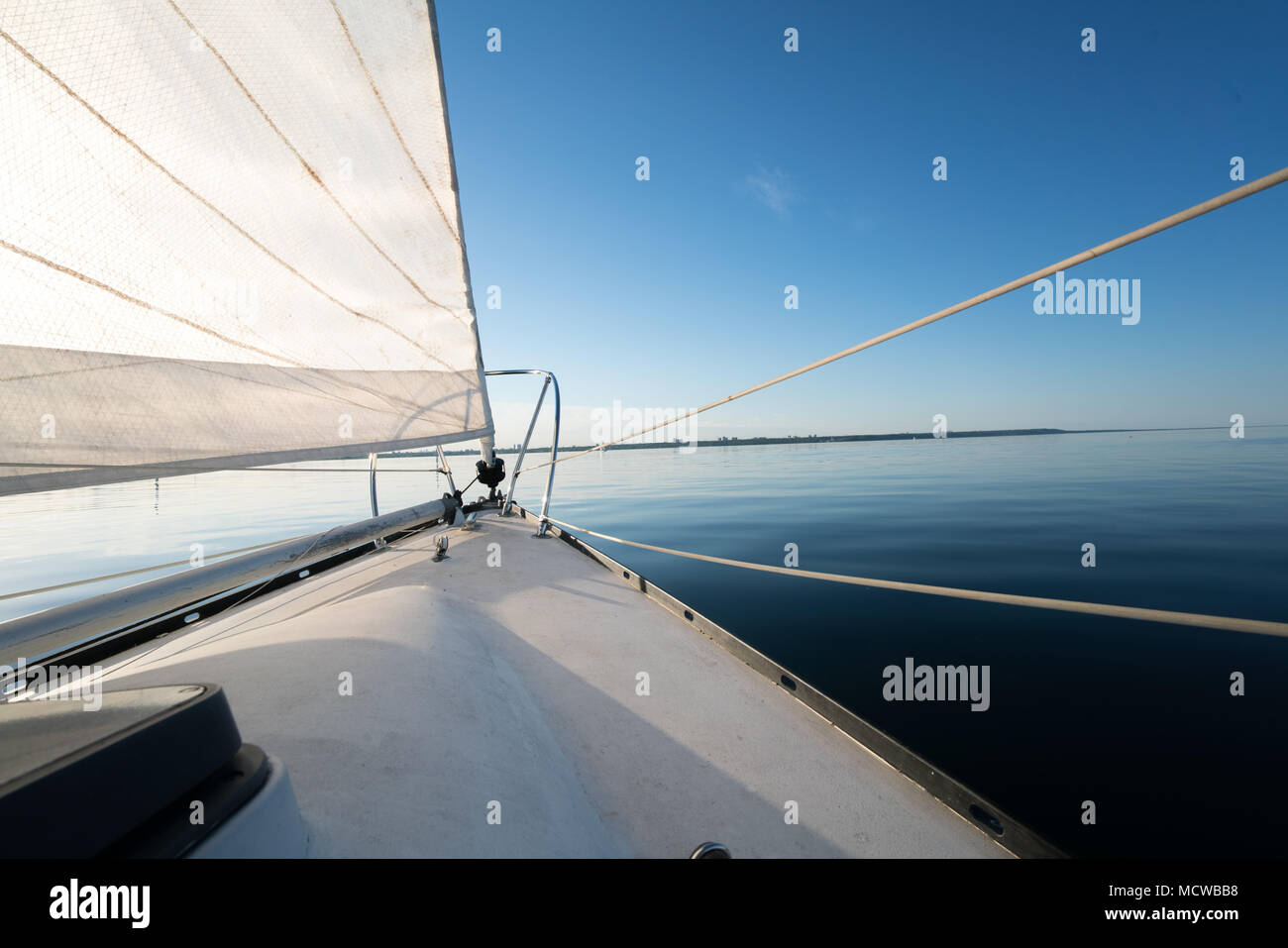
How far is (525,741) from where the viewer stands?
1852 millimetres

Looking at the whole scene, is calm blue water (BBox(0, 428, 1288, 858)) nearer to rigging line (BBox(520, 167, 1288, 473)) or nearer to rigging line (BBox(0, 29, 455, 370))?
rigging line (BBox(0, 29, 455, 370))

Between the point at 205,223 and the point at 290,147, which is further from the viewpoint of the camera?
the point at 290,147

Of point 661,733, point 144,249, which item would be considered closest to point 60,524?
point 144,249

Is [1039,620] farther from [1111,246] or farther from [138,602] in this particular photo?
[138,602]

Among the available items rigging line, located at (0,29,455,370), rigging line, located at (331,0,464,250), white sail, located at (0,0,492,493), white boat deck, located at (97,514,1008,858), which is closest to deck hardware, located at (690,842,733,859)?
white boat deck, located at (97,514,1008,858)

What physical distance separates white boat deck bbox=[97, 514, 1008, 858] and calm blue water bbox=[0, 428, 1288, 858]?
5.21 ft

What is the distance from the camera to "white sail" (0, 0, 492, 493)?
1709 millimetres

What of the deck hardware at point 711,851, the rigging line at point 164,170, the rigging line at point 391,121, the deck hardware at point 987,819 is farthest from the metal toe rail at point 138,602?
the deck hardware at point 987,819

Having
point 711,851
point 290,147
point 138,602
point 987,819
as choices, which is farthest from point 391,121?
point 987,819

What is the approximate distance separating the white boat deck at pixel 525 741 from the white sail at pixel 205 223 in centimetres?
101

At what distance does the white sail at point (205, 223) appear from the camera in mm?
1709

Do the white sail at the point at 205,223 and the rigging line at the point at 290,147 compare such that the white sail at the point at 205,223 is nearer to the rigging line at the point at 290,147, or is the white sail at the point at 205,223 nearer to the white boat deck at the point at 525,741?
the rigging line at the point at 290,147

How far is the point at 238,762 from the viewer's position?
0.80 metres

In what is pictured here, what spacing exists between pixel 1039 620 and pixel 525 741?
5597 millimetres
